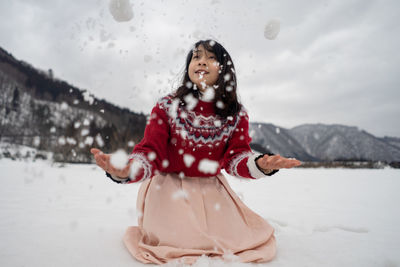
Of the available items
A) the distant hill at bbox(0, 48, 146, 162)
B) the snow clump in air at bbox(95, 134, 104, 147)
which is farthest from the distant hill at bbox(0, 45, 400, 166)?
the snow clump in air at bbox(95, 134, 104, 147)

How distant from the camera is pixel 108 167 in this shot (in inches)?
43.4

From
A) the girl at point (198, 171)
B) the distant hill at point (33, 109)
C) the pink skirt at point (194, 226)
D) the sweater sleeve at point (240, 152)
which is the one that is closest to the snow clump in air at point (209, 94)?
the girl at point (198, 171)

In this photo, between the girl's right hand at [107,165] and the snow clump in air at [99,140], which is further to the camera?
the snow clump in air at [99,140]

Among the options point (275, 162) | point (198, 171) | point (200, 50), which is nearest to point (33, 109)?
point (200, 50)

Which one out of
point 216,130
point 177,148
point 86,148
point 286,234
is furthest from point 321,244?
point 86,148

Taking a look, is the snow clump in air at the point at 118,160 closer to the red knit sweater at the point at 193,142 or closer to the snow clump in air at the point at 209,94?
the red knit sweater at the point at 193,142

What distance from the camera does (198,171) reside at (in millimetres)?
1625

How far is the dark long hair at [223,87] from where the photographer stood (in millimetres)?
1745

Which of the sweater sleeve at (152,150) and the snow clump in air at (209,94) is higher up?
the snow clump in air at (209,94)

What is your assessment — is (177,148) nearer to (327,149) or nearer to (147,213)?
(147,213)

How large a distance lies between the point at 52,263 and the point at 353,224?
2.66 metres

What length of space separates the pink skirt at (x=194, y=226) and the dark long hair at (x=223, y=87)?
1.81ft

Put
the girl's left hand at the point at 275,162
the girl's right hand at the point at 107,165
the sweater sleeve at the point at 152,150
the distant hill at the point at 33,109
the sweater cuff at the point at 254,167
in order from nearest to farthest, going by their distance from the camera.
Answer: the girl's right hand at the point at 107,165 < the girl's left hand at the point at 275,162 < the sweater sleeve at the point at 152,150 < the sweater cuff at the point at 254,167 < the distant hill at the point at 33,109

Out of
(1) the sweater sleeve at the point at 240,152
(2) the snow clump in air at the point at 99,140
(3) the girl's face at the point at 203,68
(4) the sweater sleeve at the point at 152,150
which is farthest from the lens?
(2) the snow clump in air at the point at 99,140
